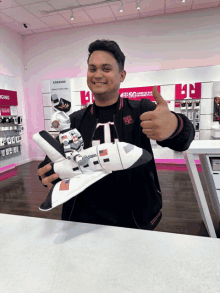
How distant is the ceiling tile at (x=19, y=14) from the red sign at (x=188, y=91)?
3.55 metres

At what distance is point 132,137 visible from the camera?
993 mm

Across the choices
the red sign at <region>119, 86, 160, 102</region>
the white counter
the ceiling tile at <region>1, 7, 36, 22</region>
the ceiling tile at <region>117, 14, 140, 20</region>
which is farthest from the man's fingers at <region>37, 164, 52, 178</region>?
the ceiling tile at <region>117, 14, 140, 20</region>

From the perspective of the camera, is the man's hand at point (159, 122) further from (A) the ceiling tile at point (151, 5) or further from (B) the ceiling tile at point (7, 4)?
(B) the ceiling tile at point (7, 4)

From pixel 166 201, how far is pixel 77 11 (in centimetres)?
410

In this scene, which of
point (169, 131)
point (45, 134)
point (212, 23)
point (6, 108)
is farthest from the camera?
point (6, 108)

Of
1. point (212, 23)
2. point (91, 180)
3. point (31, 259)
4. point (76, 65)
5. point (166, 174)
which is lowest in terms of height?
point (166, 174)

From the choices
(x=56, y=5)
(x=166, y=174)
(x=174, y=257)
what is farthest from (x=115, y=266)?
(x=56, y=5)

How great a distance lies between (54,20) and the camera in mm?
4504

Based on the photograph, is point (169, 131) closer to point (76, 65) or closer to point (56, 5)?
point (56, 5)

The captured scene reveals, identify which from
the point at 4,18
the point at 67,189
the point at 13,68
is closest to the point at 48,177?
the point at 67,189

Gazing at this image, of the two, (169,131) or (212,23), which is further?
(212,23)

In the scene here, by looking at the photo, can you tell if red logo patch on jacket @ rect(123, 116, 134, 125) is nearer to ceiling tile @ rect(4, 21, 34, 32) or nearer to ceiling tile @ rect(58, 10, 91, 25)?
ceiling tile @ rect(58, 10, 91, 25)

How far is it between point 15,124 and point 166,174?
3879mm

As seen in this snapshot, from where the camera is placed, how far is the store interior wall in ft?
14.2
